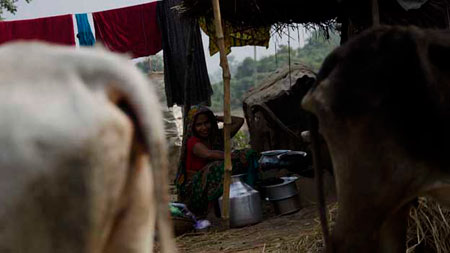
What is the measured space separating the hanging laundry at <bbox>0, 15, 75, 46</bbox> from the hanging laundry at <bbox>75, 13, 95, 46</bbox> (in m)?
0.11

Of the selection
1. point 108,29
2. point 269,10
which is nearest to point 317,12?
point 269,10

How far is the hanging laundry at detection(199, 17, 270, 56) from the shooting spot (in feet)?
26.1

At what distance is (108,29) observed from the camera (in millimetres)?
9219

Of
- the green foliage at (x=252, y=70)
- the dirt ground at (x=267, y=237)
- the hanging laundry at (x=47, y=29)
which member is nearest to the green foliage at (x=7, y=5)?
the hanging laundry at (x=47, y=29)

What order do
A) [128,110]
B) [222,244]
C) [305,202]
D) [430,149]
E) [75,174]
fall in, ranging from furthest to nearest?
[305,202], [222,244], [430,149], [128,110], [75,174]

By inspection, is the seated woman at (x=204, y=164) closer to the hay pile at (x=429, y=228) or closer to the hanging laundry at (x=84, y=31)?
the hay pile at (x=429, y=228)

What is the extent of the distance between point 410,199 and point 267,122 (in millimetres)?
5484

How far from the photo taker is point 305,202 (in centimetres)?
711

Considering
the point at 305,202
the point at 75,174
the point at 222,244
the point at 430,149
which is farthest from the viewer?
the point at 305,202

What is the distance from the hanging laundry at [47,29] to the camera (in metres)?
9.16

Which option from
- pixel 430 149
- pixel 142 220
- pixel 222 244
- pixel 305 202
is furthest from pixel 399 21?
pixel 142 220

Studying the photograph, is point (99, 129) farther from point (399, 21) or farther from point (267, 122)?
point (267, 122)

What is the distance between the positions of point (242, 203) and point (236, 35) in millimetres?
2792

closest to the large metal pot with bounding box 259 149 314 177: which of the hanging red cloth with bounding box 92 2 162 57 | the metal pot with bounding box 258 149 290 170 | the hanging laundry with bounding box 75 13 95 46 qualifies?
the metal pot with bounding box 258 149 290 170
